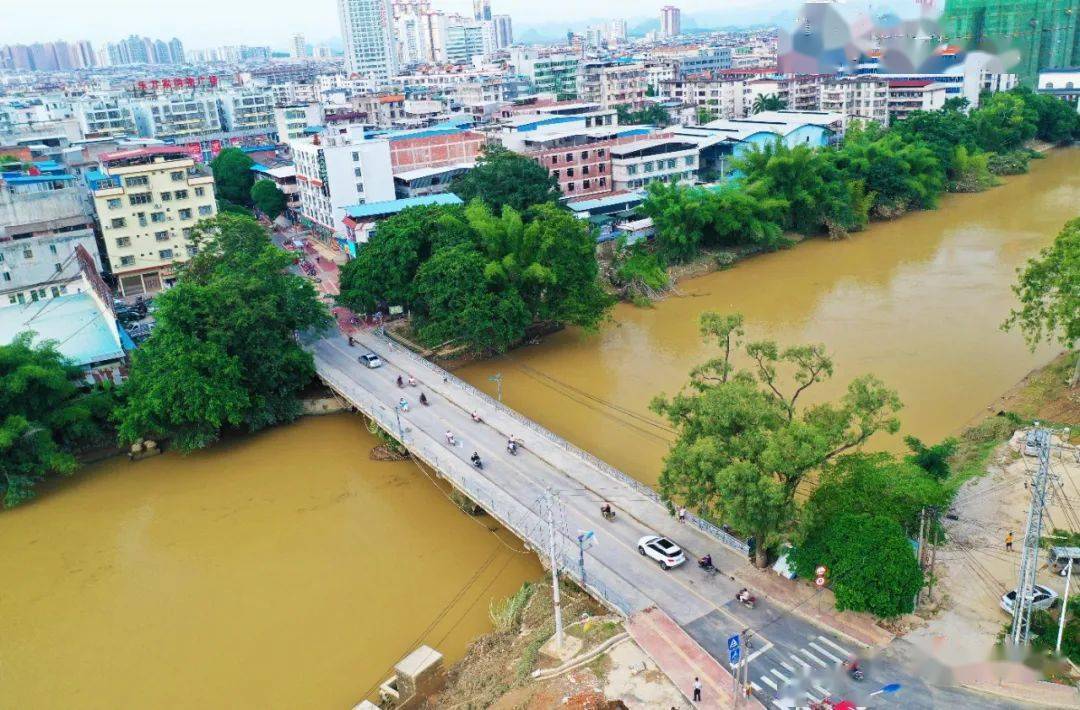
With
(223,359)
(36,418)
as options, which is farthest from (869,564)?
(36,418)

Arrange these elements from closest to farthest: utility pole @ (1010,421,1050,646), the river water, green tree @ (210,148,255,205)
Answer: utility pole @ (1010,421,1050,646), the river water, green tree @ (210,148,255,205)

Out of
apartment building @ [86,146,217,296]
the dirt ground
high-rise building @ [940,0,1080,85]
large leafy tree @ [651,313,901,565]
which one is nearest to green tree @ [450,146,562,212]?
apartment building @ [86,146,217,296]

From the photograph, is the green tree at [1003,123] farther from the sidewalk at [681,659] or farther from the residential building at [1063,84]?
the sidewalk at [681,659]

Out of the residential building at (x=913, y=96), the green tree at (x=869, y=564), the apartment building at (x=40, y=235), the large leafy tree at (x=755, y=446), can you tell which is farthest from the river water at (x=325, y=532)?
the residential building at (x=913, y=96)

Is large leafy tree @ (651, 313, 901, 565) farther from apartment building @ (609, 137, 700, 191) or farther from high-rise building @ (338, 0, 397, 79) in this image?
high-rise building @ (338, 0, 397, 79)

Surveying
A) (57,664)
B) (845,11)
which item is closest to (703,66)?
(845,11)

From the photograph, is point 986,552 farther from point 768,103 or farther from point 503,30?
point 503,30

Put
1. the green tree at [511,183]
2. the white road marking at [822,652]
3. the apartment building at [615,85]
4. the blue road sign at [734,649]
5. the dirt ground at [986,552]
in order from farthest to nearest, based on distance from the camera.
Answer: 1. the apartment building at [615,85]
2. the green tree at [511,183]
3. the dirt ground at [986,552]
4. the white road marking at [822,652]
5. the blue road sign at [734,649]
